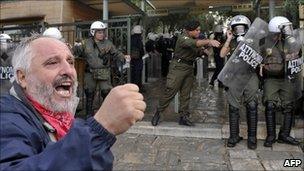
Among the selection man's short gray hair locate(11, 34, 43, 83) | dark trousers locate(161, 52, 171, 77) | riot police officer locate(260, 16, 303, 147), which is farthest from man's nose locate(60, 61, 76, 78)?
dark trousers locate(161, 52, 171, 77)

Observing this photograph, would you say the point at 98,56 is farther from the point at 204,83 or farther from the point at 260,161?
the point at 204,83

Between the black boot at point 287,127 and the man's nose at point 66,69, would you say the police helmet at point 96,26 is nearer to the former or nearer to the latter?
the black boot at point 287,127

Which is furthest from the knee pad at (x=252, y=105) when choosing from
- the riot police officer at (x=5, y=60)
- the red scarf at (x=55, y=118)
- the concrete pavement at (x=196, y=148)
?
the red scarf at (x=55, y=118)

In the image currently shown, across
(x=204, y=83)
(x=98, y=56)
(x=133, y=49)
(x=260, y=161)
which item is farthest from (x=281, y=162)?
(x=204, y=83)

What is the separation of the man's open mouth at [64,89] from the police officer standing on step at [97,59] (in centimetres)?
642

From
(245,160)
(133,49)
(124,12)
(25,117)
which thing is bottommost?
(245,160)

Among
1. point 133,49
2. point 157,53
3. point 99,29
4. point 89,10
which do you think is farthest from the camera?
point 157,53

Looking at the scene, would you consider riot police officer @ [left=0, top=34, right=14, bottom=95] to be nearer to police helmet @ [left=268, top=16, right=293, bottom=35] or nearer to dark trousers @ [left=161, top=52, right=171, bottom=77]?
police helmet @ [left=268, top=16, right=293, bottom=35]

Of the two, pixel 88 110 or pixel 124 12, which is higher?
pixel 124 12

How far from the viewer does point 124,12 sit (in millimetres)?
15930

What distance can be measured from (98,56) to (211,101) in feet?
11.2

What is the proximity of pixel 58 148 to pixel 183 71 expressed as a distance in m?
6.34

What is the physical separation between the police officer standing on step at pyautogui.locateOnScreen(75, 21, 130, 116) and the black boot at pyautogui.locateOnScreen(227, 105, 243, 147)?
277 cm

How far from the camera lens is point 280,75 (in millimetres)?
6895
